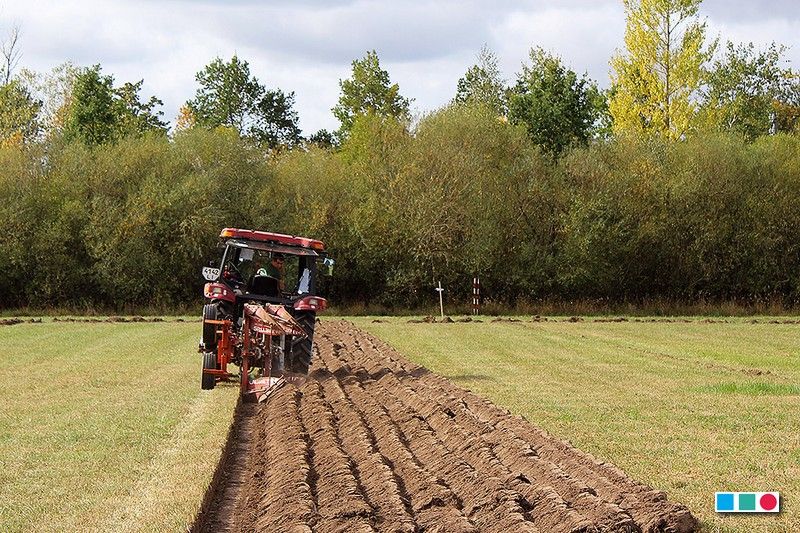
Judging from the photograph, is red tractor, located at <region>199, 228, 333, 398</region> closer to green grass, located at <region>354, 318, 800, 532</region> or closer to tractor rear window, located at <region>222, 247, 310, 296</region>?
tractor rear window, located at <region>222, 247, 310, 296</region>

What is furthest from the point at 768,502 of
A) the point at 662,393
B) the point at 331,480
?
the point at 662,393

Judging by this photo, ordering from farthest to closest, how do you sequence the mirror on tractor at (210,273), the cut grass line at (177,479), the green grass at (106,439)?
the mirror on tractor at (210,273) < the green grass at (106,439) < the cut grass line at (177,479)

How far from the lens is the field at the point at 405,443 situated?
825 cm

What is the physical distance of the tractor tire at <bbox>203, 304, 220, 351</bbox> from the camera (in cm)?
1611

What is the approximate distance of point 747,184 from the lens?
1673 inches

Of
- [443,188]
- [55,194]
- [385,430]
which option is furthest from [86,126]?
[385,430]

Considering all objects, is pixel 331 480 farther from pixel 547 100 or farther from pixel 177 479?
pixel 547 100

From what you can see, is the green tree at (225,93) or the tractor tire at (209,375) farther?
the green tree at (225,93)

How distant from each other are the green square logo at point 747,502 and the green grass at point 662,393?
15cm

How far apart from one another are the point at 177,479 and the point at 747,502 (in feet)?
14.8

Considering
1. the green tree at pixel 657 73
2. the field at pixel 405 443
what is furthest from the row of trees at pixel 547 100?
the field at pixel 405 443

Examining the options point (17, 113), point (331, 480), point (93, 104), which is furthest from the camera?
point (17, 113)

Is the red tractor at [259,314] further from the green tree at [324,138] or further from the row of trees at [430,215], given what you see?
the green tree at [324,138]

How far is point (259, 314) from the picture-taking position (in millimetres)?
15984
